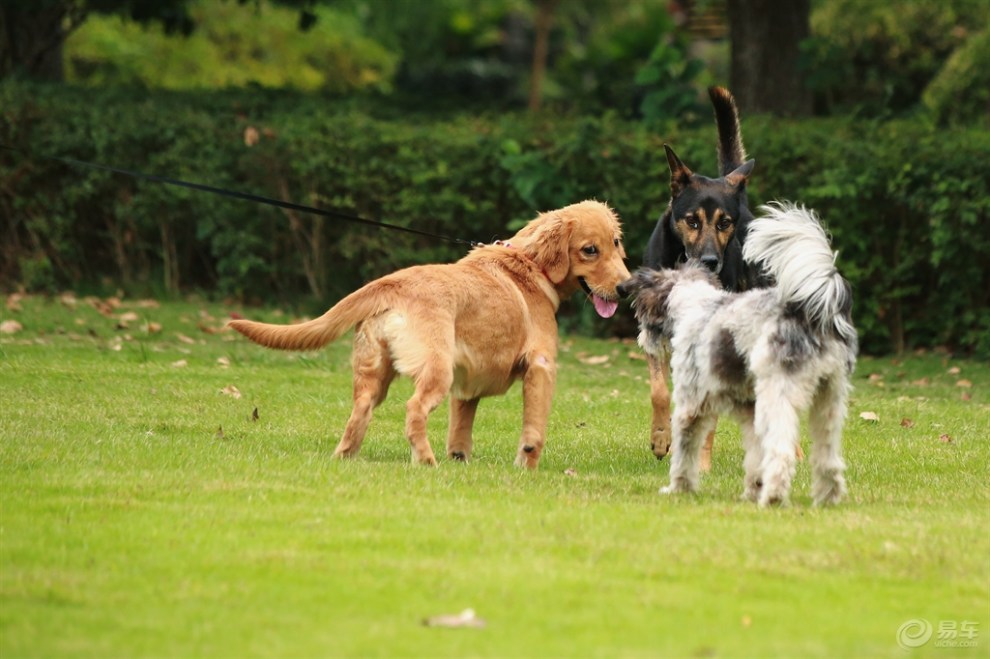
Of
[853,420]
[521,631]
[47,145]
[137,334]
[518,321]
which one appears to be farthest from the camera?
[47,145]

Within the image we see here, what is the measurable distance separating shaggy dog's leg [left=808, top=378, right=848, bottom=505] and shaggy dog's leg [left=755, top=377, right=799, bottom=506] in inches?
12.9

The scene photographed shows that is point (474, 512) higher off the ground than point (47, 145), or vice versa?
point (47, 145)

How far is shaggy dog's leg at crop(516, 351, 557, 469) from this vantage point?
8.42 metres

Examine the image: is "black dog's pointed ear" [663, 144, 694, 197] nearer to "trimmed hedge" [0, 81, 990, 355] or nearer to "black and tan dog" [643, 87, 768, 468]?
"black and tan dog" [643, 87, 768, 468]

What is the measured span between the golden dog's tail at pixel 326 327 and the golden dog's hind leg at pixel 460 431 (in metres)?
1.02

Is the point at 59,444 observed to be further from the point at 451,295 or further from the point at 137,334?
the point at 137,334

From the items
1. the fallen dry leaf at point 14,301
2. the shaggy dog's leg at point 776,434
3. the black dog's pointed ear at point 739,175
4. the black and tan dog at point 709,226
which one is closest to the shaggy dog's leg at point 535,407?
the shaggy dog's leg at point 776,434

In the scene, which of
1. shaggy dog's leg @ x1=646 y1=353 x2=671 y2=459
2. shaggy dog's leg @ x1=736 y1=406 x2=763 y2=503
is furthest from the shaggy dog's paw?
shaggy dog's leg @ x1=736 y1=406 x2=763 y2=503

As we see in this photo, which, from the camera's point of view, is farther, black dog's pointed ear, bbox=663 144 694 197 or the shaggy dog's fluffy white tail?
black dog's pointed ear, bbox=663 144 694 197

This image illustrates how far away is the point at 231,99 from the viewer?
63.9 ft

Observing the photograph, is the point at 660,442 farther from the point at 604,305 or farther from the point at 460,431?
the point at 460,431

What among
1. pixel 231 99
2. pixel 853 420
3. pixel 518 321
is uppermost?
pixel 231 99

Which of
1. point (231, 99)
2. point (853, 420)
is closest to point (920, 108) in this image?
point (231, 99)

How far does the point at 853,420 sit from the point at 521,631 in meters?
6.82
